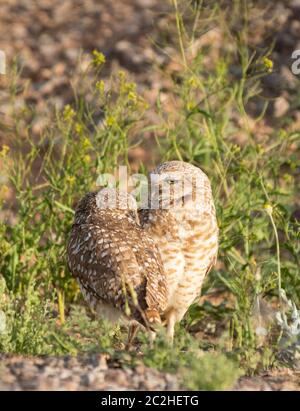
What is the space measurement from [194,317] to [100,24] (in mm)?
6474

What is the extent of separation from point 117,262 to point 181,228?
694mm

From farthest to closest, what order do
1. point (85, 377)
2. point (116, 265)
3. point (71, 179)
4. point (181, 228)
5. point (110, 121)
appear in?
point (71, 179) → point (110, 121) → point (181, 228) → point (116, 265) → point (85, 377)

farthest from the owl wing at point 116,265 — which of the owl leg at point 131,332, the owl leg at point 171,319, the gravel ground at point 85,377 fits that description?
the gravel ground at point 85,377

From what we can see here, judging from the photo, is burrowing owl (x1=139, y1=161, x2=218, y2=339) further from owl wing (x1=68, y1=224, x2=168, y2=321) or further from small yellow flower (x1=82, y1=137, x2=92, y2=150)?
small yellow flower (x1=82, y1=137, x2=92, y2=150)

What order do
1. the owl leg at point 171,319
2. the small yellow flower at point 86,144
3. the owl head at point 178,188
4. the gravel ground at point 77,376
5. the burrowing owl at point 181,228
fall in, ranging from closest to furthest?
the gravel ground at point 77,376 → the burrowing owl at point 181,228 → the owl leg at point 171,319 → the owl head at point 178,188 → the small yellow flower at point 86,144

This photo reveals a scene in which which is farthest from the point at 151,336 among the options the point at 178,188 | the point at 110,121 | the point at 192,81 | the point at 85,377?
the point at 192,81

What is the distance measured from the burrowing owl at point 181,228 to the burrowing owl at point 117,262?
15cm

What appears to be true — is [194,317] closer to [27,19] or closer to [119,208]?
[119,208]

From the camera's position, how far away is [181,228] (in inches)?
286

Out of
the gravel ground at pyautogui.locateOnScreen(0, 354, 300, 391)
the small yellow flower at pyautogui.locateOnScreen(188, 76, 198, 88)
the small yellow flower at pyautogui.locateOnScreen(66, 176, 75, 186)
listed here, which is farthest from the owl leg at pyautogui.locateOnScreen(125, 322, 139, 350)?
the small yellow flower at pyautogui.locateOnScreen(188, 76, 198, 88)

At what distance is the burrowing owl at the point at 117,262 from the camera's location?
21.4ft

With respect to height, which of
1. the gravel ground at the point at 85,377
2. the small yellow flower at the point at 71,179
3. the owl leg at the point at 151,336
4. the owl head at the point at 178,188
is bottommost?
the gravel ground at the point at 85,377

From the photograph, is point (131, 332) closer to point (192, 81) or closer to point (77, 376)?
point (77, 376)

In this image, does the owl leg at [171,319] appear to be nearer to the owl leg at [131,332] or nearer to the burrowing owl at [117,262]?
the owl leg at [131,332]
